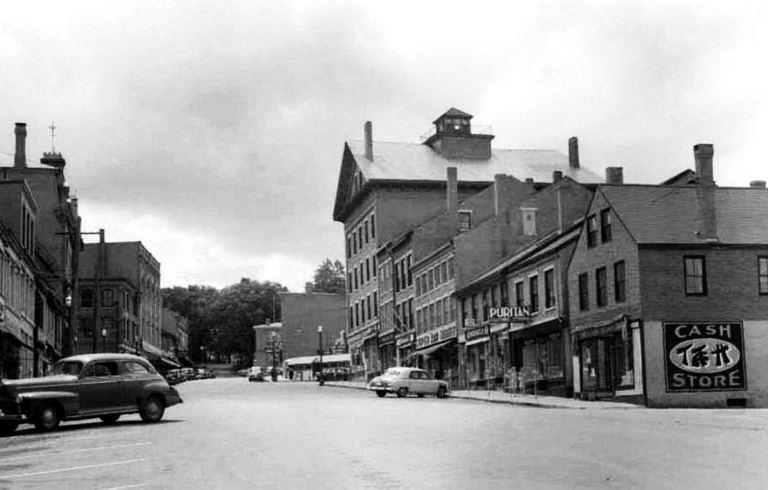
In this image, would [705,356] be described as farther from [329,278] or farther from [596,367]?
[329,278]

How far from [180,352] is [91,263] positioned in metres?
51.0

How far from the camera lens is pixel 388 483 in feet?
43.8

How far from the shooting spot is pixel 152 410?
27156 millimetres

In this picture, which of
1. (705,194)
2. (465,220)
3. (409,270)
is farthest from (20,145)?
(705,194)

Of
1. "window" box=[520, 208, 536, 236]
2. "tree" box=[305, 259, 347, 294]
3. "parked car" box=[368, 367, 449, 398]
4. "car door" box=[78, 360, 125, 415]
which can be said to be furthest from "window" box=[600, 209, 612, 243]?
"tree" box=[305, 259, 347, 294]

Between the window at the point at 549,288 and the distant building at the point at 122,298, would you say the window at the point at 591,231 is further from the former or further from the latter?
the distant building at the point at 122,298

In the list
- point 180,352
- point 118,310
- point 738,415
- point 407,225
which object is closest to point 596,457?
point 738,415

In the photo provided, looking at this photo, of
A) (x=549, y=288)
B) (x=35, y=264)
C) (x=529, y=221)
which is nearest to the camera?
(x=549, y=288)

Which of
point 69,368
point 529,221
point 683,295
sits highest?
point 529,221

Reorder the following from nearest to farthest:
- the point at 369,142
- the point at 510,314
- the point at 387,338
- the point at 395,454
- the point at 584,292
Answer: the point at 395,454, the point at 584,292, the point at 510,314, the point at 387,338, the point at 369,142

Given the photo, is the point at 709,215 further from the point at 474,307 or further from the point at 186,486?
the point at 186,486

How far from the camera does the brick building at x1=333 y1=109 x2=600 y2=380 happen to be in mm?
84375

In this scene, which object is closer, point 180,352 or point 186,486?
point 186,486

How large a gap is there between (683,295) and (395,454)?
2550 centimetres
